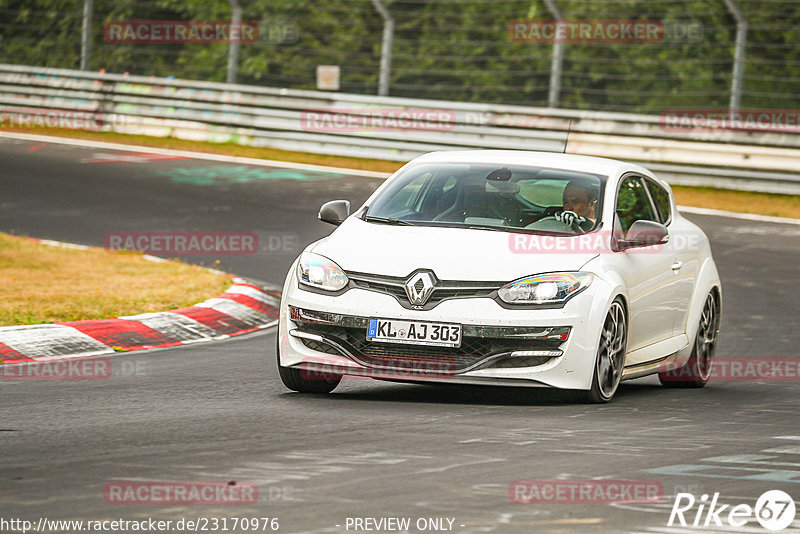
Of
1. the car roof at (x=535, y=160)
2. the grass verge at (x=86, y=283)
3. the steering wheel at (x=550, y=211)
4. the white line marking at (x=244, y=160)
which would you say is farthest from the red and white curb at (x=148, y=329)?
the white line marking at (x=244, y=160)

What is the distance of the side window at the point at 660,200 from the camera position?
993 centimetres

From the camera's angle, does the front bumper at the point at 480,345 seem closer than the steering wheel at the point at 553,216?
Yes

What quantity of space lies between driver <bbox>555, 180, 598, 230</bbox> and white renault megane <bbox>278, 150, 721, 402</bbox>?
10 millimetres

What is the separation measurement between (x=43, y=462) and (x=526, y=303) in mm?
2889

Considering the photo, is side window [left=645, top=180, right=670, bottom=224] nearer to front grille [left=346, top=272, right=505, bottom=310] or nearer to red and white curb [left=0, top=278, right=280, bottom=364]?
front grille [left=346, top=272, right=505, bottom=310]

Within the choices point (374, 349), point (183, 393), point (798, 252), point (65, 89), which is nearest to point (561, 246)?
point (374, 349)

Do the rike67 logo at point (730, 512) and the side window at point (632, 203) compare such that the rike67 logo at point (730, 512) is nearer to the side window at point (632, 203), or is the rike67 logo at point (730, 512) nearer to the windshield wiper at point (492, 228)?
the windshield wiper at point (492, 228)

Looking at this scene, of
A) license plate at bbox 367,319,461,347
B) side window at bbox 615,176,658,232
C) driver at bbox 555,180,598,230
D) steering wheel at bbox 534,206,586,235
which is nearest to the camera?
license plate at bbox 367,319,461,347

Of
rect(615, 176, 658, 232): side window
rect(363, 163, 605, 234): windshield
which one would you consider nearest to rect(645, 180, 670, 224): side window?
rect(615, 176, 658, 232): side window

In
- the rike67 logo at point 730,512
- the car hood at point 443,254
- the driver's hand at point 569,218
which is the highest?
the driver's hand at point 569,218

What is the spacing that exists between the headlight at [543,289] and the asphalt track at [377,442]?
23.7 inches

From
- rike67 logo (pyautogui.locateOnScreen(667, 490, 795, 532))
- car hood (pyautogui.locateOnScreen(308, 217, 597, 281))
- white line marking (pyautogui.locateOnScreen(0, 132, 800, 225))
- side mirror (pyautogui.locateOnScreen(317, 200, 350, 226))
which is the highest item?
side mirror (pyautogui.locateOnScreen(317, 200, 350, 226))

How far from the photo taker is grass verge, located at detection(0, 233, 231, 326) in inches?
425

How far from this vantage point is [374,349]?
25.9 ft
